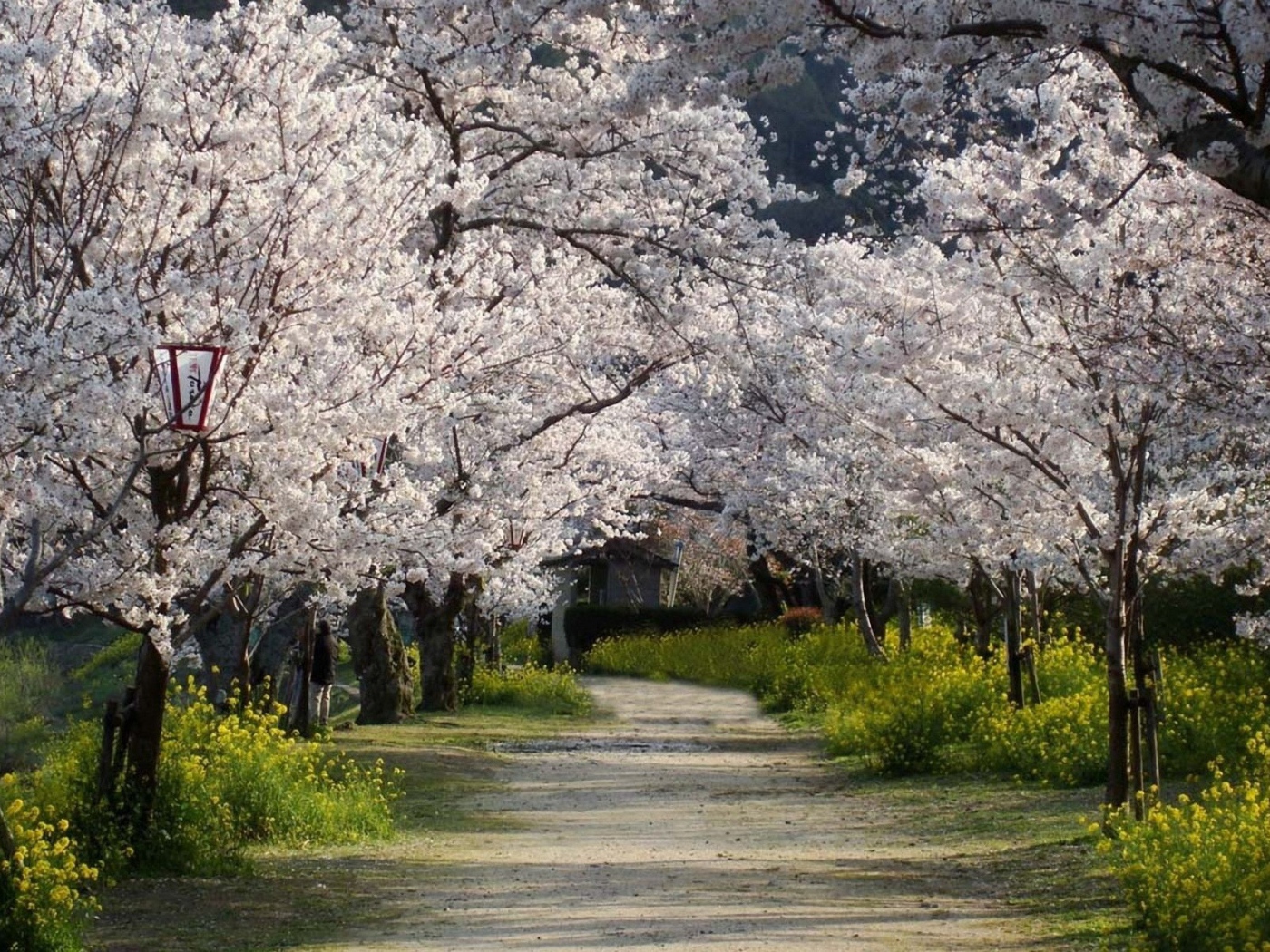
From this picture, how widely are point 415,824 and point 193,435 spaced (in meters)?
5.58

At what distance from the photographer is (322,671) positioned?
68.5 feet

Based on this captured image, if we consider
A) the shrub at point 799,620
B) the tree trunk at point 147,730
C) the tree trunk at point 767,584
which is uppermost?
the tree trunk at point 767,584

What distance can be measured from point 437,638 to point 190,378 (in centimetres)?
1804

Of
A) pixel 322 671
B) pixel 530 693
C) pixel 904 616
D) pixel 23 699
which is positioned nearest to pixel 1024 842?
pixel 322 671

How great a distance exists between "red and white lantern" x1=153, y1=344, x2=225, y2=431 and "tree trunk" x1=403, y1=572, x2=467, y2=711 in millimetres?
16228

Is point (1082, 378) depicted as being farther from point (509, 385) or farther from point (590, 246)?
point (509, 385)

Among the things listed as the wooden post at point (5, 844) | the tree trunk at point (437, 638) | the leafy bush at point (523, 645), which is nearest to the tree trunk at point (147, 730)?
the wooden post at point (5, 844)

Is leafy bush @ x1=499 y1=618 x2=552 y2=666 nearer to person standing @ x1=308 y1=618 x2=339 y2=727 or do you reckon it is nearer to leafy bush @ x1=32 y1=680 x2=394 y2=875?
person standing @ x1=308 y1=618 x2=339 y2=727

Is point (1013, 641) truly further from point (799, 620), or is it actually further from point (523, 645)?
point (523, 645)

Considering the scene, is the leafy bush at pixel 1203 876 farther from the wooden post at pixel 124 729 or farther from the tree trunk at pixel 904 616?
the tree trunk at pixel 904 616

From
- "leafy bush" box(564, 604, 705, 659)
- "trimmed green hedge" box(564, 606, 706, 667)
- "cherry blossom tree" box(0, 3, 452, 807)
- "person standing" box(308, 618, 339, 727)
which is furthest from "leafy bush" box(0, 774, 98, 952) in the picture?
"leafy bush" box(564, 604, 705, 659)

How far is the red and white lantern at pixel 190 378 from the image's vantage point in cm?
809

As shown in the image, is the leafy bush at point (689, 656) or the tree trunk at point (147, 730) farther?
the leafy bush at point (689, 656)

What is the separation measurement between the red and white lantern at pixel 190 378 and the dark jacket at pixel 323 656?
12.7 metres
